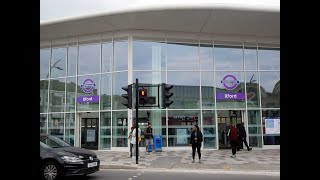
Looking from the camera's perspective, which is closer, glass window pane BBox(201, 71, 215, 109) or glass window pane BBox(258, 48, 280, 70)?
glass window pane BBox(201, 71, 215, 109)

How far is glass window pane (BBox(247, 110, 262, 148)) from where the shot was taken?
20625mm

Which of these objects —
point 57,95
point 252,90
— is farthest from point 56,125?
point 252,90

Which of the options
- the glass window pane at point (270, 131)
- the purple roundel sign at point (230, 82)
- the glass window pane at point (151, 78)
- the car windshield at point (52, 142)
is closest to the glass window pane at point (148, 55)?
the glass window pane at point (151, 78)

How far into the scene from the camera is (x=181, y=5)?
1764 cm

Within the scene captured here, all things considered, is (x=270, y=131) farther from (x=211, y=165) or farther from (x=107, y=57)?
(x=107, y=57)

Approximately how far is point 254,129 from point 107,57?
9.82 m

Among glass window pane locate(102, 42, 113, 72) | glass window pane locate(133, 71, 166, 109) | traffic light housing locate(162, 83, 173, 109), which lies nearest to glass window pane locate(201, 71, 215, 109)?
glass window pane locate(133, 71, 166, 109)

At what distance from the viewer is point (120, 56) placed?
20.9m

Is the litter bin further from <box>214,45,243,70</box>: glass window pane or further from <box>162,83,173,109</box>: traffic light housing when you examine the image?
<box>214,45,243,70</box>: glass window pane

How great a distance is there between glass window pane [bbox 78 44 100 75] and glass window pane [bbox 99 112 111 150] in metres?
2.89

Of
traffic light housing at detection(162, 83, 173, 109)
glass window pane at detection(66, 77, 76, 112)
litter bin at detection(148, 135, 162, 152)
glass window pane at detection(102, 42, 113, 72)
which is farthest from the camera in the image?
glass window pane at detection(66, 77, 76, 112)

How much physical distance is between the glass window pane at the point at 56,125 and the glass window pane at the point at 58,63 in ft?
8.55
